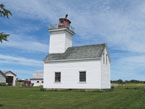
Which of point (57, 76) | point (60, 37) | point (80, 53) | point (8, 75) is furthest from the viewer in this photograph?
point (8, 75)

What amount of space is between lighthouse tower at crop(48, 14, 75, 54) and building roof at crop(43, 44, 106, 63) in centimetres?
112

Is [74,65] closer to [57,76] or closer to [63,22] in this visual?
[57,76]

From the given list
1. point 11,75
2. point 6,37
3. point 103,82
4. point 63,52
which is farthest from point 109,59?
point 11,75

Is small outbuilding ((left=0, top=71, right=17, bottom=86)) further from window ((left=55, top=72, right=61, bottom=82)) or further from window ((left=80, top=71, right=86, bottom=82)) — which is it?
window ((left=80, top=71, right=86, bottom=82))

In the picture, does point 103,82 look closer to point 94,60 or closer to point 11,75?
point 94,60

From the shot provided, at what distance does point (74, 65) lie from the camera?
24.2 meters

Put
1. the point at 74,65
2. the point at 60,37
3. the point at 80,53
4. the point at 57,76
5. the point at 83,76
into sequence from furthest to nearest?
1. the point at 60,37
2. the point at 57,76
3. the point at 80,53
4. the point at 74,65
5. the point at 83,76

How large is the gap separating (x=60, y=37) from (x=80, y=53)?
5.71m

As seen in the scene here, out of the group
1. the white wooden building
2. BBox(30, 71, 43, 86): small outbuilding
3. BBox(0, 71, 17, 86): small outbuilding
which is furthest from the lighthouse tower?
BBox(30, 71, 43, 86): small outbuilding

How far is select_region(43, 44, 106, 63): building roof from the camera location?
23.6m

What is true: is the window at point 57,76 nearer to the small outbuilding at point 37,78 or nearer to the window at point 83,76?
the window at point 83,76

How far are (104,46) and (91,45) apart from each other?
2272mm

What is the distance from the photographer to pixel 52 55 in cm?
2773

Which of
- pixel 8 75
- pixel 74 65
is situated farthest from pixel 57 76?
pixel 8 75
